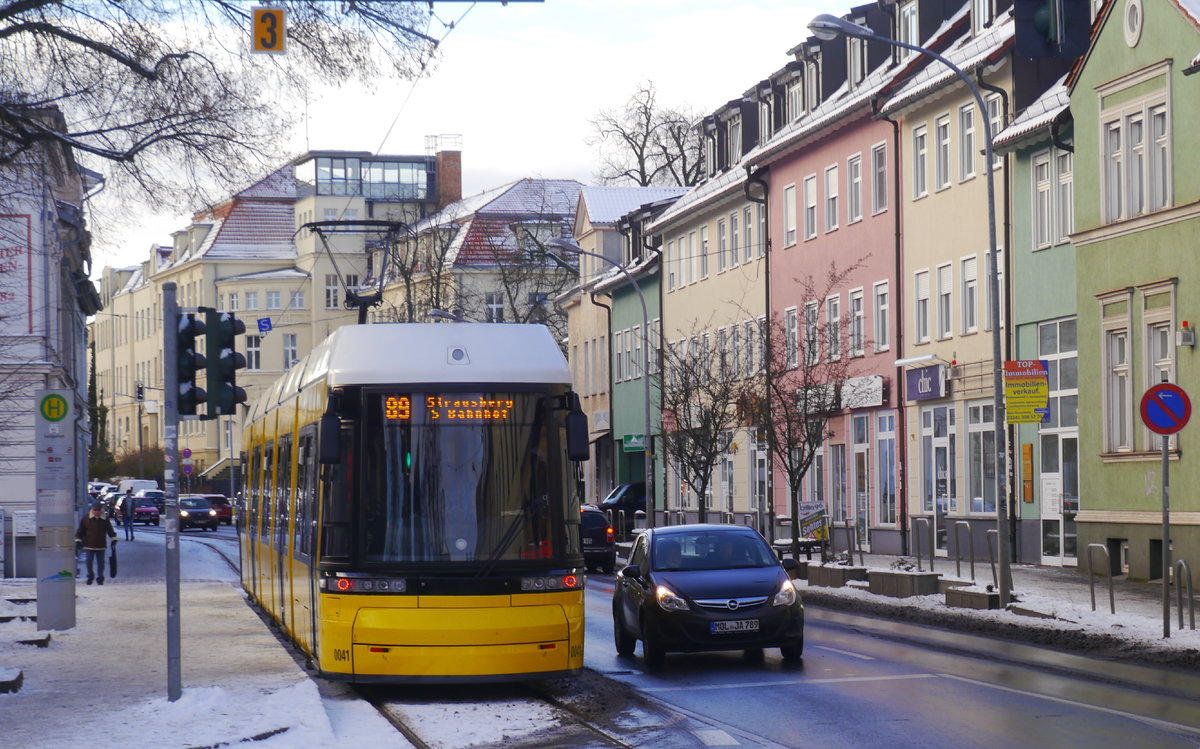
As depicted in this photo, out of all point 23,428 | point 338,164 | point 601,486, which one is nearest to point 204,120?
point 23,428

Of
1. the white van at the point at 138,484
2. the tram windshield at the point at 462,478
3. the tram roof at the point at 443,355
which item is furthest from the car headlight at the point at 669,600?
the white van at the point at 138,484

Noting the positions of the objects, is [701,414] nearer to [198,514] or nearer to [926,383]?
[926,383]

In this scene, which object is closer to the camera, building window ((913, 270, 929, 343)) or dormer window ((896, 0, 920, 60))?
building window ((913, 270, 929, 343))

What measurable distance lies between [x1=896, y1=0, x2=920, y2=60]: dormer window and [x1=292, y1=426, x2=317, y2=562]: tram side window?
93.3ft

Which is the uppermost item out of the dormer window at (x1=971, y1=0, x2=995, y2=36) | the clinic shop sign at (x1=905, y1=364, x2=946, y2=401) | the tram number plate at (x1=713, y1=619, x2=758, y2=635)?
the dormer window at (x1=971, y1=0, x2=995, y2=36)

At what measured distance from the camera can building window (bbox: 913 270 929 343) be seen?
40844 mm

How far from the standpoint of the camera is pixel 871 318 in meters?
44.2

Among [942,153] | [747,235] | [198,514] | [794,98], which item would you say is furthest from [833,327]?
[198,514]

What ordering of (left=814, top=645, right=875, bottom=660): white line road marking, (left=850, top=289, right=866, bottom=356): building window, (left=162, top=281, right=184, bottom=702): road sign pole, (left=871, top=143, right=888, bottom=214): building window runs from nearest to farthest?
(left=162, top=281, right=184, bottom=702): road sign pole < (left=814, top=645, right=875, bottom=660): white line road marking < (left=871, top=143, right=888, bottom=214): building window < (left=850, top=289, right=866, bottom=356): building window

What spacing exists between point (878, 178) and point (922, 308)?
429 centimetres

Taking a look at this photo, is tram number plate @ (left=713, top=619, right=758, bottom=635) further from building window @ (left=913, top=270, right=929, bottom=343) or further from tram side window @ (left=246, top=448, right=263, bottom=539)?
building window @ (left=913, top=270, right=929, bottom=343)

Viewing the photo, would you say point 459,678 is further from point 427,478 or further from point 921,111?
point 921,111

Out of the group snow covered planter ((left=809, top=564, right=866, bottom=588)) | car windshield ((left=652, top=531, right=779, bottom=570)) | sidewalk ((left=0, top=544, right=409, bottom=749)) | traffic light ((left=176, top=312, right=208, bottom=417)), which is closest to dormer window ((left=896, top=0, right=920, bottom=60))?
snow covered planter ((left=809, top=564, right=866, bottom=588))

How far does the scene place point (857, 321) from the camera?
45.3m
